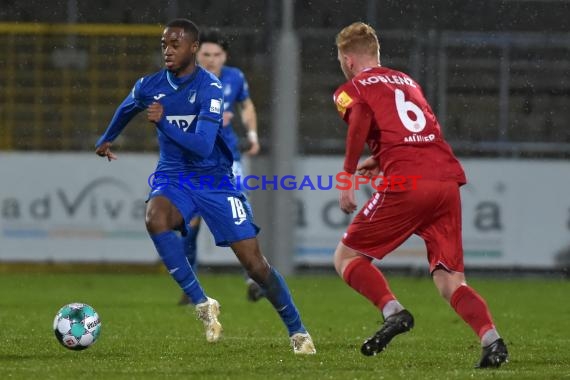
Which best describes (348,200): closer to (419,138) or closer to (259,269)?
(419,138)

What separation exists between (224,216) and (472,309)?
1.63m

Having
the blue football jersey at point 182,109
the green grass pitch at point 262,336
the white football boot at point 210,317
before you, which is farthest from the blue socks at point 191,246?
the white football boot at point 210,317

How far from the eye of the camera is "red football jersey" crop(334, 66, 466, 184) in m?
6.60

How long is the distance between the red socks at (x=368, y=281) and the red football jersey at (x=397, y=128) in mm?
502

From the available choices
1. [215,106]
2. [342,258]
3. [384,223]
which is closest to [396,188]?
[384,223]

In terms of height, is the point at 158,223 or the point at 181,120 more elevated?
the point at 181,120

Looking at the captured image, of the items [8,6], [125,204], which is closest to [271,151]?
[125,204]

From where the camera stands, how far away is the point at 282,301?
7.18 metres

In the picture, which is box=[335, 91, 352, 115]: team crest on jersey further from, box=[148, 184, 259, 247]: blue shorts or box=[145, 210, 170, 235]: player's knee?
box=[145, 210, 170, 235]: player's knee

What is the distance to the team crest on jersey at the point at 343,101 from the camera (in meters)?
6.61

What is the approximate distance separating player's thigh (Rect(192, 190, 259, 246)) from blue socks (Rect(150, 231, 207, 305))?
9.2 inches

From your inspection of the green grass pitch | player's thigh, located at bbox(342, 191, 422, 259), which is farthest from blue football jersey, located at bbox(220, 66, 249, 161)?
player's thigh, located at bbox(342, 191, 422, 259)

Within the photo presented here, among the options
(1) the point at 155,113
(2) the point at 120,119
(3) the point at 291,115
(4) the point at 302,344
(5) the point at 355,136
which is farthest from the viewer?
(3) the point at 291,115

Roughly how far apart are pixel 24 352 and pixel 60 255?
779 centimetres
